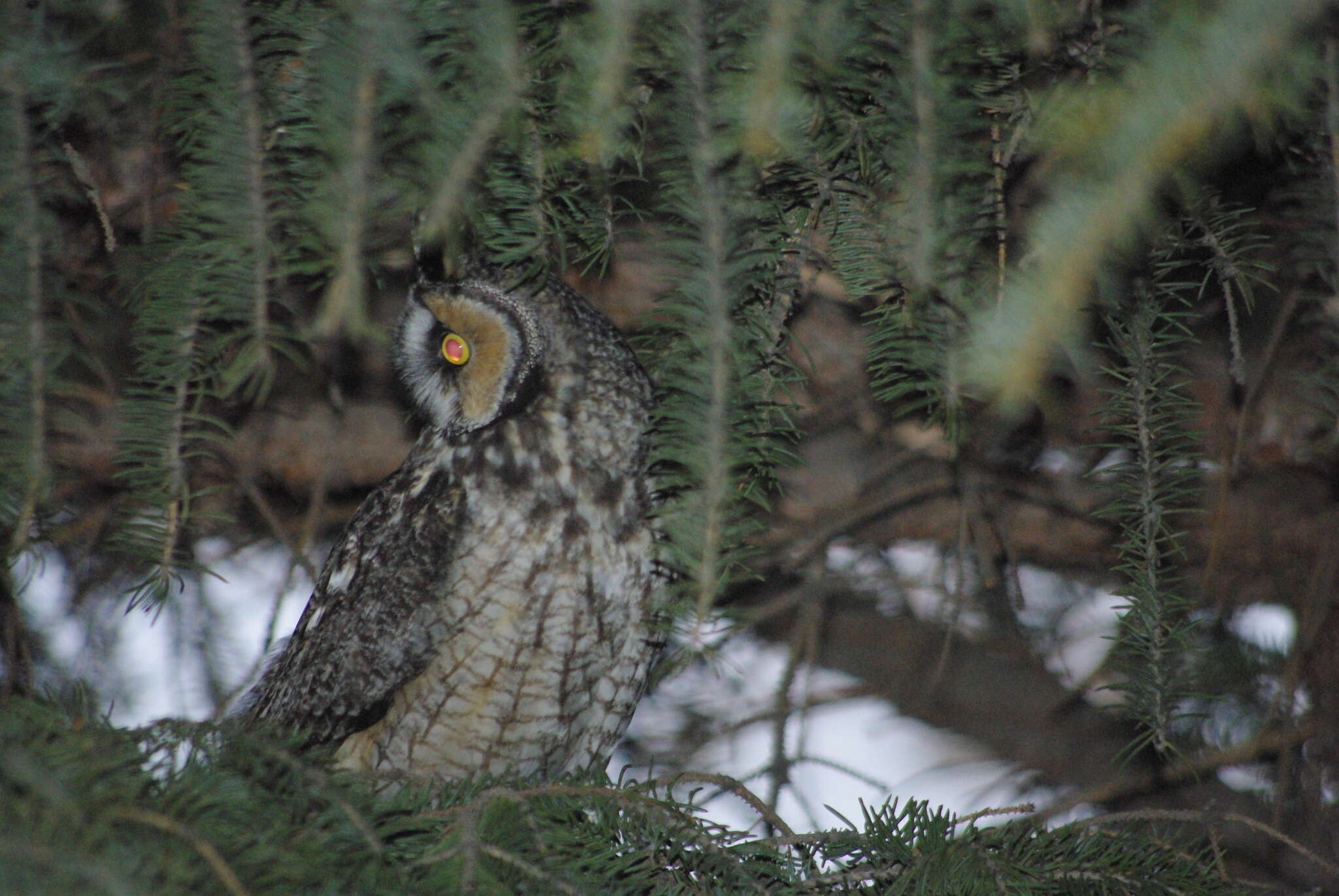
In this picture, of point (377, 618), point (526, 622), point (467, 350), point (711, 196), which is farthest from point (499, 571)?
point (711, 196)

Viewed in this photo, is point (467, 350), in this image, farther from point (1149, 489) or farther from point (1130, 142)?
point (1130, 142)

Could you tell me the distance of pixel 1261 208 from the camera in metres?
1.43

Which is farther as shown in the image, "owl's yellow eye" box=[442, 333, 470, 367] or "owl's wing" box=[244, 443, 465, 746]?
"owl's yellow eye" box=[442, 333, 470, 367]

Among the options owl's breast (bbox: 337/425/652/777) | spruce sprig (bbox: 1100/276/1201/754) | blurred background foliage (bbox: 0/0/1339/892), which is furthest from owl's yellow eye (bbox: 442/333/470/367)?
spruce sprig (bbox: 1100/276/1201/754)

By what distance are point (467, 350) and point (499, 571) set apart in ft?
1.28

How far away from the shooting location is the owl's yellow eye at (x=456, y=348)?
1589 millimetres

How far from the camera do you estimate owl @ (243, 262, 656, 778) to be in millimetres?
1438

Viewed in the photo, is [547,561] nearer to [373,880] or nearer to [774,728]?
[774,728]

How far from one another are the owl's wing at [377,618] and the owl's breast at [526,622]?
0.08 feet

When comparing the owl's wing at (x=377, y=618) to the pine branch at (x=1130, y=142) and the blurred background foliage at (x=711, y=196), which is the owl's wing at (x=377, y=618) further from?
the pine branch at (x=1130, y=142)

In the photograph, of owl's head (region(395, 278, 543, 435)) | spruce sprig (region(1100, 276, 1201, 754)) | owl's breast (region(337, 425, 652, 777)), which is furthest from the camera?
owl's head (region(395, 278, 543, 435))

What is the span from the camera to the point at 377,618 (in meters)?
1.49

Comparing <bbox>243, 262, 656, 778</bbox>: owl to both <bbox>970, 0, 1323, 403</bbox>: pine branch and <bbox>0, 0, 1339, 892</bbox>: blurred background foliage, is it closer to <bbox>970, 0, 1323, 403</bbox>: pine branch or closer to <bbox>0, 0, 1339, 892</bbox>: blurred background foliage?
<bbox>0, 0, 1339, 892</bbox>: blurred background foliage

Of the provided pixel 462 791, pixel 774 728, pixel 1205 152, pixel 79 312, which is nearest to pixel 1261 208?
pixel 1205 152
